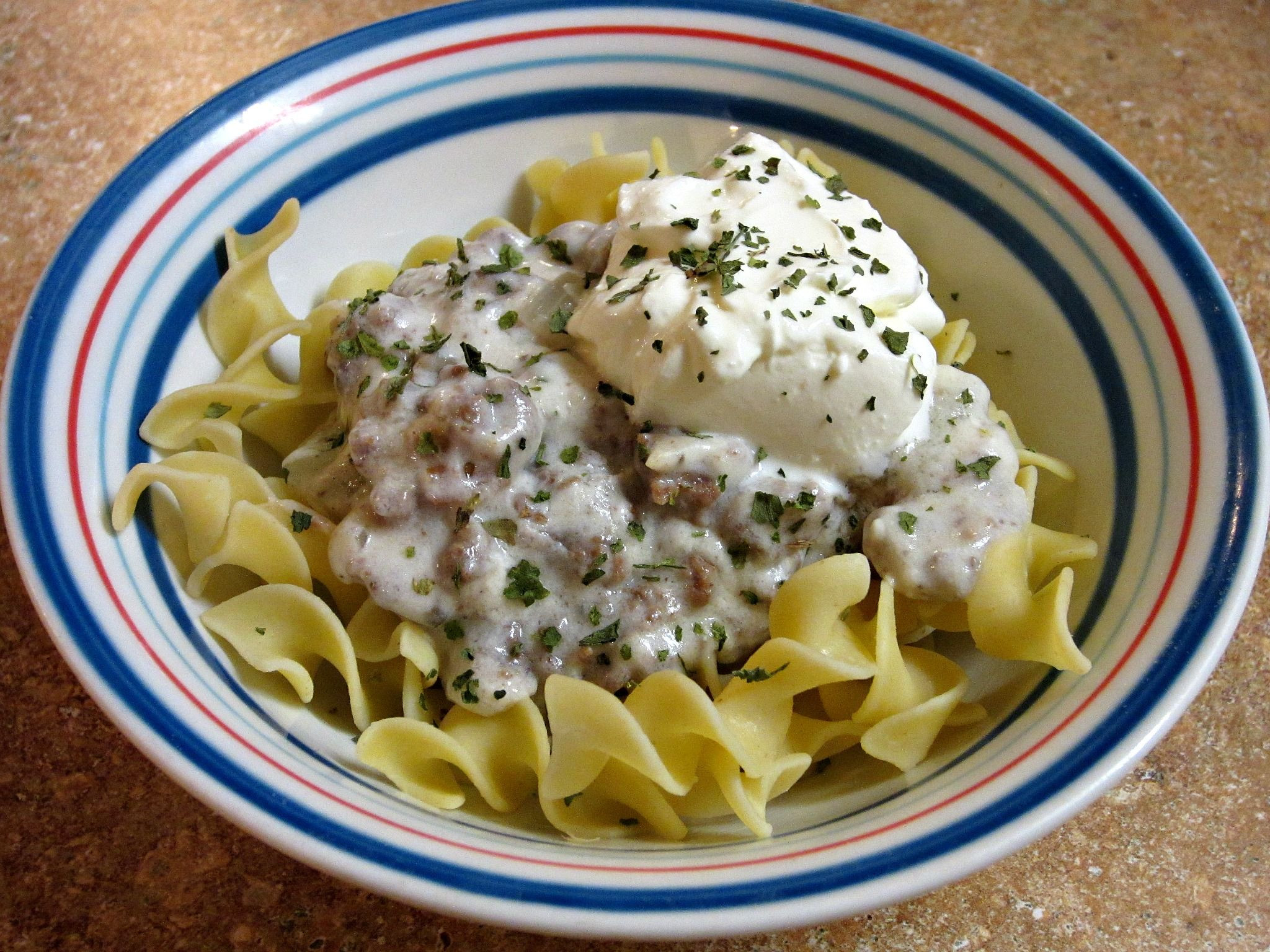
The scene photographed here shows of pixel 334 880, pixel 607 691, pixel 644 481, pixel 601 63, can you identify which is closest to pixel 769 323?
pixel 644 481

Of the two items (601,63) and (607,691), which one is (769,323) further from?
(601,63)

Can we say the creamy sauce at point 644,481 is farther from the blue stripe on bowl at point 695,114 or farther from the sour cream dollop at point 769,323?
the blue stripe on bowl at point 695,114

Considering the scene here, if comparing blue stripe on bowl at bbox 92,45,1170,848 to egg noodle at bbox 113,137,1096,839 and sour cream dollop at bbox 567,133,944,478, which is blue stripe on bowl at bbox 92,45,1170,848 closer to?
egg noodle at bbox 113,137,1096,839

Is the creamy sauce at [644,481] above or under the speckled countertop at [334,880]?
above

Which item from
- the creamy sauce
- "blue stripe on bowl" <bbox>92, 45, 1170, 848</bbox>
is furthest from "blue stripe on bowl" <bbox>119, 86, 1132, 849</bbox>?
the creamy sauce

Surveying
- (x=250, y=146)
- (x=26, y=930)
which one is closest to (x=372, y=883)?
(x=26, y=930)

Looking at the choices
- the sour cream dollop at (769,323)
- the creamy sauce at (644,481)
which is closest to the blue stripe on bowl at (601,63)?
the creamy sauce at (644,481)
